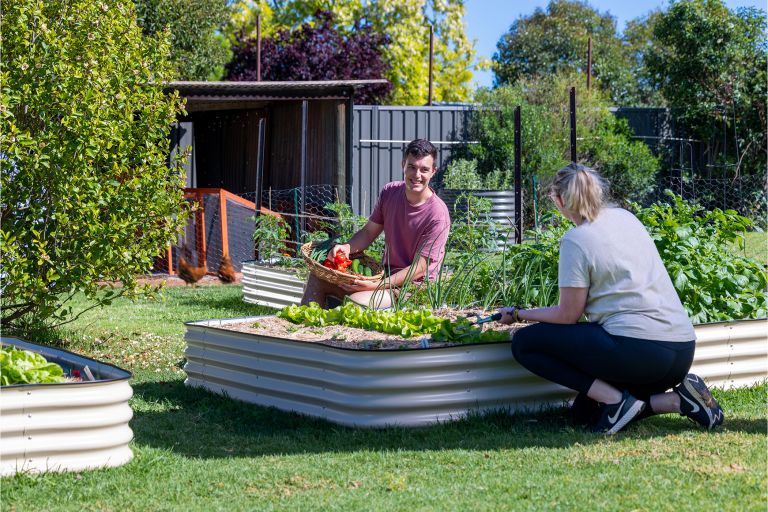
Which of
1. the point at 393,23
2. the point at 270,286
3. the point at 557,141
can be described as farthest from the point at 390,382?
the point at 393,23

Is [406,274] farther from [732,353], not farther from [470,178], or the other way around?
[470,178]

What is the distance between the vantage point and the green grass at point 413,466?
358cm

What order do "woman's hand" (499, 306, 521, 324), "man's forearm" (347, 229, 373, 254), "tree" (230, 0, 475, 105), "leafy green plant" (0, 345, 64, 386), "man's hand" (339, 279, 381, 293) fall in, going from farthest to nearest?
"tree" (230, 0, 475, 105)
"man's forearm" (347, 229, 373, 254)
"man's hand" (339, 279, 381, 293)
"woman's hand" (499, 306, 521, 324)
"leafy green plant" (0, 345, 64, 386)

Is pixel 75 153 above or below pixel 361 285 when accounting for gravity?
above

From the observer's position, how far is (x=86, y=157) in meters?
6.66

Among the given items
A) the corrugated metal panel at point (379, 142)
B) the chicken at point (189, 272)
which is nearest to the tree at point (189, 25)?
the corrugated metal panel at point (379, 142)

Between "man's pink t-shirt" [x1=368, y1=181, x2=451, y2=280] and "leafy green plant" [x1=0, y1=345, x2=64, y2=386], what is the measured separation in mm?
2467

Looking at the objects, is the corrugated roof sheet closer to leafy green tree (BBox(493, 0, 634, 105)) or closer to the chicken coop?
the chicken coop

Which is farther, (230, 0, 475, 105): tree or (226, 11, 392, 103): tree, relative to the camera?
(230, 0, 475, 105): tree

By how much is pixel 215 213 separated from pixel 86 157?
20.8 feet

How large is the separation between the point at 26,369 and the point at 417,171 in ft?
8.96

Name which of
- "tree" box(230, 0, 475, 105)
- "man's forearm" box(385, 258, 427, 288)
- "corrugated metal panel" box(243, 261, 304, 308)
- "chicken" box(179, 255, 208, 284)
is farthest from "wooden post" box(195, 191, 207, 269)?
"tree" box(230, 0, 475, 105)

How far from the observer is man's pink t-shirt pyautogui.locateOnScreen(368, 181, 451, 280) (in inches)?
242

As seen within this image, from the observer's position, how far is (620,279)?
14.7 ft
